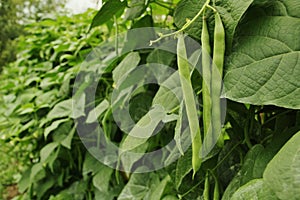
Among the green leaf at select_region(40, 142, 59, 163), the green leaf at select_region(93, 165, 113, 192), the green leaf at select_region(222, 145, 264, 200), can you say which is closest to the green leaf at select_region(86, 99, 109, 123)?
the green leaf at select_region(93, 165, 113, 192)

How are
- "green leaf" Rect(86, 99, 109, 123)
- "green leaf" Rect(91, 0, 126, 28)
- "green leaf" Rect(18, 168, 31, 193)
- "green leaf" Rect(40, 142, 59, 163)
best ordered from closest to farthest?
1. "green leaf" Rect(91, 0, 126, 28)
2. "green leaf" Rect(86, 99, 109, 123)
3. "green leaf" Rect(40, 142, 59, 163)
4. "green leaf" Rect(18, 168, 31, 193)

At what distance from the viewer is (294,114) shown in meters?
0.63

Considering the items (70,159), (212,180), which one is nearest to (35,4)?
(70,159)

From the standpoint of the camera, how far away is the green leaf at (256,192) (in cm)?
42

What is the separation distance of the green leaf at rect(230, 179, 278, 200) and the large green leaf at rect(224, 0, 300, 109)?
0.31 ft

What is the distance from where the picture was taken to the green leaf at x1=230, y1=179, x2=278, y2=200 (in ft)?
1.39

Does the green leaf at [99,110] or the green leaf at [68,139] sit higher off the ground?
the green leaf at [99,110]

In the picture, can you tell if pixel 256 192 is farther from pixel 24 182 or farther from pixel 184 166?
pixel 24 182

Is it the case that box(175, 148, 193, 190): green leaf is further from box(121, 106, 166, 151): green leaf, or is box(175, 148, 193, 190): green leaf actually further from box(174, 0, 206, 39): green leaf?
box(174, 0, 206, 39): green leaf

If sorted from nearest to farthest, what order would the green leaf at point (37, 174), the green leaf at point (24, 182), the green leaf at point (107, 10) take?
the green leaf at point (107, 10) < the green leaf at point (37, 174) < the green leaf at point (24, 182)

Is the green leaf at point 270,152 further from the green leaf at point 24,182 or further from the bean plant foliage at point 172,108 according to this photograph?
the green leaf at point 24,182

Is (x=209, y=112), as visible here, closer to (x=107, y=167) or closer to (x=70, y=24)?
(x=107, y=167)

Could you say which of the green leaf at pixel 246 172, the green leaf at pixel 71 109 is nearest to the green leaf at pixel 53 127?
the green leaf at pixel 71 109

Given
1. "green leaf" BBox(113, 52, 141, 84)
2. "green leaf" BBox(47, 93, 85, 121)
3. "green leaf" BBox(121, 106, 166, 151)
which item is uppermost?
"green leaf" BBox(113, 52, 141, 84)
